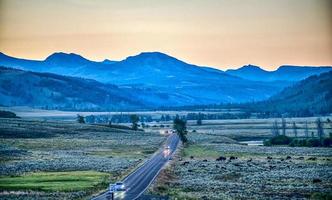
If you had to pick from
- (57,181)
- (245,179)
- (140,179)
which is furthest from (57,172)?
(245,179)

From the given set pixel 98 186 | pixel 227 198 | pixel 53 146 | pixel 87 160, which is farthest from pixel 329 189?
pixel 53 146

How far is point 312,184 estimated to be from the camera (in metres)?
88.8

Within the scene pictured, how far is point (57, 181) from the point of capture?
3851 inches

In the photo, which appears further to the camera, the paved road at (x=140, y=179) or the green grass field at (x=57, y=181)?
the green grass field at (x=57, y=181)

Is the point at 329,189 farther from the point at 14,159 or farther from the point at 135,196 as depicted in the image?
the point at 14,159

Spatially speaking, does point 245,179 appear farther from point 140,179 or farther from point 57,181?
point 57,181

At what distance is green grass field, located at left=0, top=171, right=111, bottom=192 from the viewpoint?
287 feet

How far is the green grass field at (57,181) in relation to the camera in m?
87.6

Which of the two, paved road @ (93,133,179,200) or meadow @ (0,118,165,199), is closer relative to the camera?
paved road @ (93,133,179,200)

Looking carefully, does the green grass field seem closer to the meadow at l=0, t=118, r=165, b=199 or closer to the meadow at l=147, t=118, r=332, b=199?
the meadow at l=0, t=118, r=165, b=199

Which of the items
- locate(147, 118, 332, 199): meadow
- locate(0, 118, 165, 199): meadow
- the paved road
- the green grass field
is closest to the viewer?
the paved road

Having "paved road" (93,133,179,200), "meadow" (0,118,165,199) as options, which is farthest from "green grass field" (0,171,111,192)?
"paved road" (93,133,179,200)

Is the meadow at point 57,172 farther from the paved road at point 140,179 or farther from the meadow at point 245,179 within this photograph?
the meadow at point 245,179

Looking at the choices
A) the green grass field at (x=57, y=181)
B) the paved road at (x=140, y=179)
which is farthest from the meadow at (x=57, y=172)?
the paved road at (x=140, y=179)
